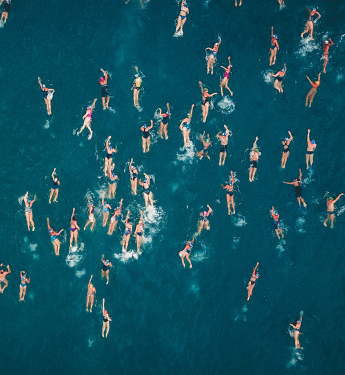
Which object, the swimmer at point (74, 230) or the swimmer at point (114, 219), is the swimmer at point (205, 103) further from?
the swimmer at point (74, 230)

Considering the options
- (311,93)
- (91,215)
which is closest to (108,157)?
(91,215)

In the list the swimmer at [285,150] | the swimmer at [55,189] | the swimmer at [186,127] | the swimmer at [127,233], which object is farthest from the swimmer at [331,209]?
the swimmer at [55,189]

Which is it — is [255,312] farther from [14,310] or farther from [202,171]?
[14,310]

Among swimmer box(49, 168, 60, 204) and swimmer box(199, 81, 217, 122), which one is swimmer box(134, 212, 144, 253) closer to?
swimmer box(49, 168, 60, 204)

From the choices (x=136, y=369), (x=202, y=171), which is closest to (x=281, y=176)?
(x=202, y=171)

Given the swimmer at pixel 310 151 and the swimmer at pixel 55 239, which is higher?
the swimmer at pixel 310 151

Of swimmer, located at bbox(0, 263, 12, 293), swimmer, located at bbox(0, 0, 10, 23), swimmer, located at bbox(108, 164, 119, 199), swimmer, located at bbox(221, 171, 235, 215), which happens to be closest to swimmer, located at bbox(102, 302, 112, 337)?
swimmer, located at bbox(0, 263, 12, 293)
